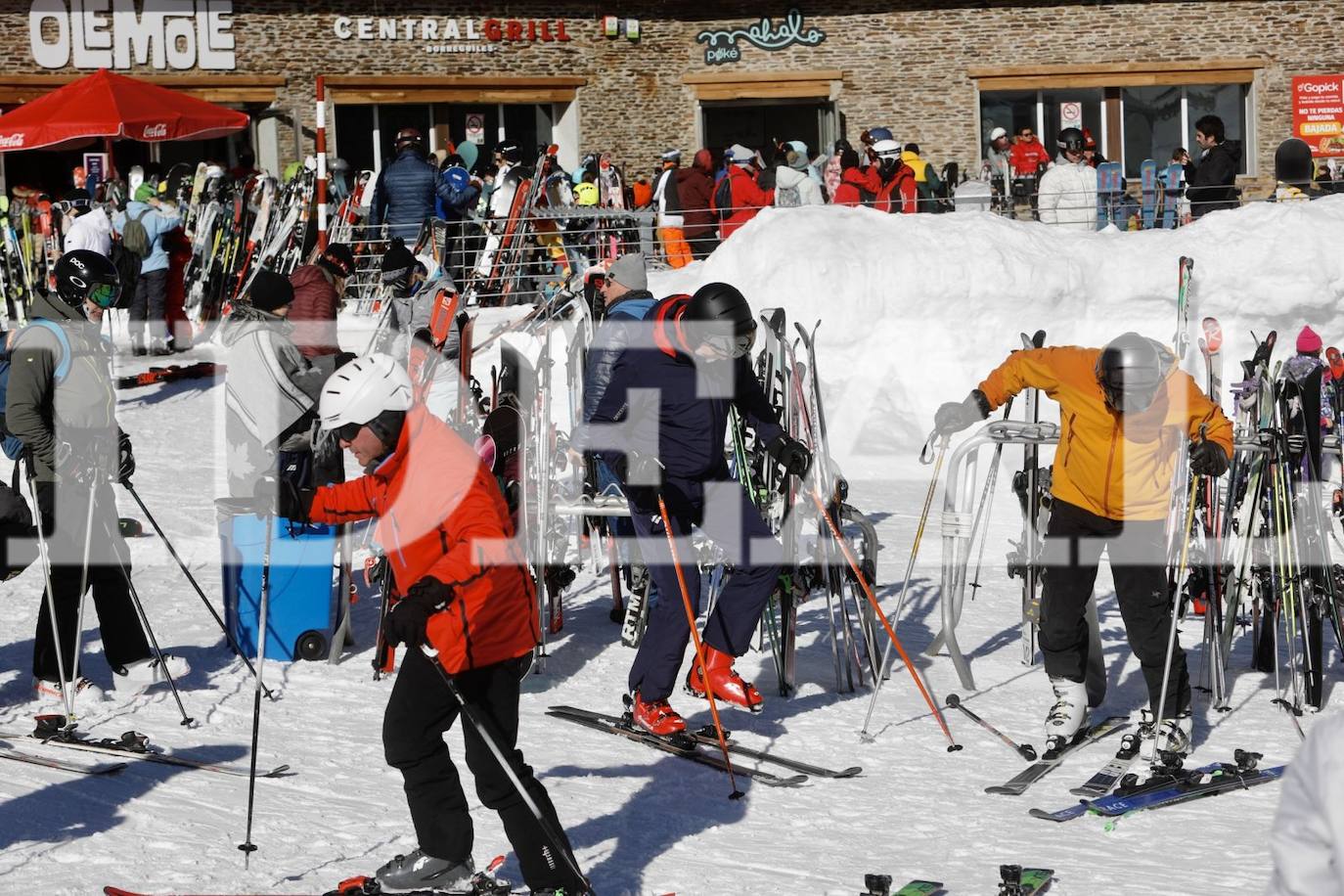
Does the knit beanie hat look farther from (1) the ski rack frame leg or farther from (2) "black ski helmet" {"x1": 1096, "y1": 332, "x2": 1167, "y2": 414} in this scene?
(2) "black ski helmet" {"x1": 1096, "y1": 332, "x2": 1167, "y2": 414}

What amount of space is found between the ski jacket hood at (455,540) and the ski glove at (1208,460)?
8.55ft

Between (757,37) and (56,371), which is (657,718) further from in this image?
(757,37)

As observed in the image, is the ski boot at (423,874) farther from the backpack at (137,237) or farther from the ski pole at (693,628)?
the backpack at (137,237)

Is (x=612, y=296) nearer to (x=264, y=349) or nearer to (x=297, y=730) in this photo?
(x=264, y=349)

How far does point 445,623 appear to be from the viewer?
4.74 metres

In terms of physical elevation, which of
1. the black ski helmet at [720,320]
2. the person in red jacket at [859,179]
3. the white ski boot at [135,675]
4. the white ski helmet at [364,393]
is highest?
the person in red jacket at [859,179]

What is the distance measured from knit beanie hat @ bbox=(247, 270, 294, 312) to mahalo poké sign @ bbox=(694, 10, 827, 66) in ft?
64.8

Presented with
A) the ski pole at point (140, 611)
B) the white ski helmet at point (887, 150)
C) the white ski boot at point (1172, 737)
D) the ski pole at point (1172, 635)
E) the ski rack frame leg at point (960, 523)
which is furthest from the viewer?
the white ski helmet at point (887, 150)

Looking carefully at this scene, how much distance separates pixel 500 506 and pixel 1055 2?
24308 millimetres

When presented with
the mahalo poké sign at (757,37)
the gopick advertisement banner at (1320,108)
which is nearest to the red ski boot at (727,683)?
the mahalo poké sign at (757,37)

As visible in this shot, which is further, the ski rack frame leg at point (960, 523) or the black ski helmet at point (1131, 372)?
the ski rack frame leg at point (960, 523)

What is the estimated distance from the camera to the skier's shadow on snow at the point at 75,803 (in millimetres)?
5461

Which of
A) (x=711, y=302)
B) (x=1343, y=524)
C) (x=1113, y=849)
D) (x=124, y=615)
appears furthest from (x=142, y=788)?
(x=1343, y=524)

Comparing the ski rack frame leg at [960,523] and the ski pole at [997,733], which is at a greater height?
the ski rack frame leg at [960,523]
